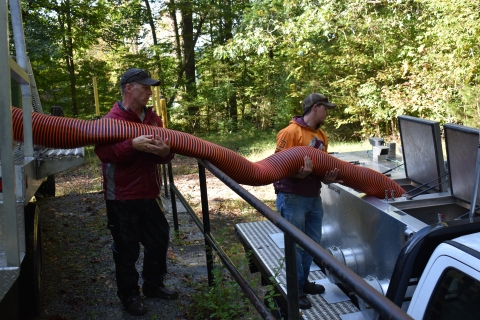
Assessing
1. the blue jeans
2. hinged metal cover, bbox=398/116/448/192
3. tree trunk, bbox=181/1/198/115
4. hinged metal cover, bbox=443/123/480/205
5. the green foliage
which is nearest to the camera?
hinged metal cover, bbox=443/123/480/205

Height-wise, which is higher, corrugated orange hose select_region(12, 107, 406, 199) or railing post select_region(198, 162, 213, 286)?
corrugated orange hose select_region(12, 107, 406, 199)

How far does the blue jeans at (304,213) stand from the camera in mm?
3969

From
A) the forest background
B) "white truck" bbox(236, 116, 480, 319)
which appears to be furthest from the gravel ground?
the forest background

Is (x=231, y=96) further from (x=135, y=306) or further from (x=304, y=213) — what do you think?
(x=135, y=306)

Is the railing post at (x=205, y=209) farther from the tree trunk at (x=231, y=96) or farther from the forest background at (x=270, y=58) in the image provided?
the tree trunk at (x=231, y=96)

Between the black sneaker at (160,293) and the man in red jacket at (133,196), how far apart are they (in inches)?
8.3

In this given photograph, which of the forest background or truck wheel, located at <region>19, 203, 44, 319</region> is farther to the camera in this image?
the forest background

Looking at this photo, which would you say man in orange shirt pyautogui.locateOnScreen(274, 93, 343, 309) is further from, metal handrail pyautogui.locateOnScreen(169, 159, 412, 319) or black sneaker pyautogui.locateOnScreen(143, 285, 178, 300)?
metal handrail pyautogui.locateOnScreen(169, 159, 412, 319)

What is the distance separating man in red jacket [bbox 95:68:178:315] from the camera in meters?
3.72

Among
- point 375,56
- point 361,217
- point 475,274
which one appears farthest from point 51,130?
point 375,56

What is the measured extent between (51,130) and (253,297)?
1714mm

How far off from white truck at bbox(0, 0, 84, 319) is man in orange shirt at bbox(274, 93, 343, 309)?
76.4 inches

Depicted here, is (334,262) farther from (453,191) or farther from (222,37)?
(222,37)

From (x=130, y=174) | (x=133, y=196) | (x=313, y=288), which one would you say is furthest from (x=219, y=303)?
(x=130, y=174)
